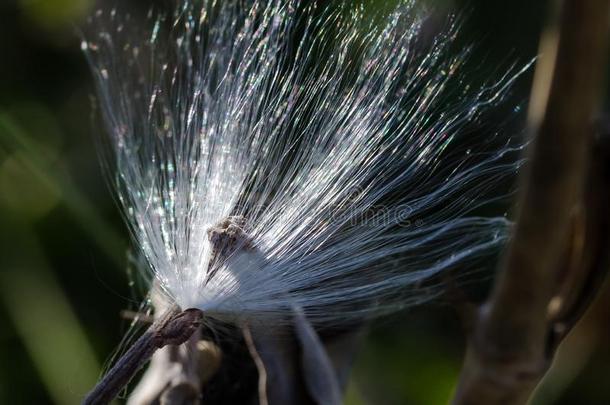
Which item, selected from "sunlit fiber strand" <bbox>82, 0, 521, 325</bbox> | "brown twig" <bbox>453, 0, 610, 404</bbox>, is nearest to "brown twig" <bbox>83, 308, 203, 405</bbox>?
"sunlit fiber strand" <bbox>82, 0, 521, 325</bbox>

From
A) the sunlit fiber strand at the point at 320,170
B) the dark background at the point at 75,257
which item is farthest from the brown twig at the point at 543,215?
the dark background at the point at 75,257

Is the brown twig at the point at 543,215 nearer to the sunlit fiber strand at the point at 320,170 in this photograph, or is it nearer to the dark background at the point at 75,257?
the sunlit fiber strand at the point at 320,170

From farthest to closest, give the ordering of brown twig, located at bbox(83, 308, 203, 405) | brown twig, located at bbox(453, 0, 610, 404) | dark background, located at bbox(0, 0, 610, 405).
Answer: dark background, located at bbox(0, 0, 610, 405), brown twig, located at bbox(83, 308, 203, 405), brown twig, located at bbox(453, 0, 610, 404)

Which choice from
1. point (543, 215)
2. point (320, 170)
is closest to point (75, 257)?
point (320, 170)

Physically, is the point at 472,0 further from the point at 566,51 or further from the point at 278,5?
the point at 566,51

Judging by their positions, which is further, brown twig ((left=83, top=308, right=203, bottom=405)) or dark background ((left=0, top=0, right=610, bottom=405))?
dark background ((left=0, top=0, right=610, bottom=405))

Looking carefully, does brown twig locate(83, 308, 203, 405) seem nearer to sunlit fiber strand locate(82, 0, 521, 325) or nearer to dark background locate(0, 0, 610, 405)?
sunlit fiber strand locate(82, 0, 521, 325)

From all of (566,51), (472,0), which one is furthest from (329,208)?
(472,0)
